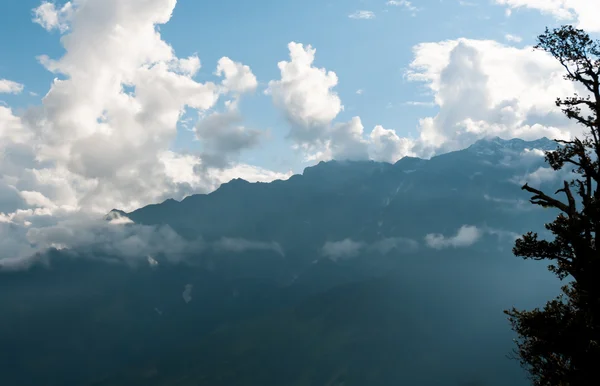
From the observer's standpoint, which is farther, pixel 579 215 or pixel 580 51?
pixel 580 51

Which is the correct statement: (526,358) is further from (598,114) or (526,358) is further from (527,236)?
(598,114)

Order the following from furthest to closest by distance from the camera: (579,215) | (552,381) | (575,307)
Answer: (575,307), (552,381), (579,215)

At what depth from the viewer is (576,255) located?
21.6 m

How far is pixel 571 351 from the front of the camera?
21891mm

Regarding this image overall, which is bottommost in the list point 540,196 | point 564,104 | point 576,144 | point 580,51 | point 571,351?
point 571,351

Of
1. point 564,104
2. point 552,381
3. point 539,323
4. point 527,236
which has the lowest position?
point 552,381

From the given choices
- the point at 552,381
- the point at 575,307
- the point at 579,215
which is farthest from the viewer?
the point at 575,307

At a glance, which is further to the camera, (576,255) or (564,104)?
(564,104)

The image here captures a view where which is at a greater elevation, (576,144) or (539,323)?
(576,144)

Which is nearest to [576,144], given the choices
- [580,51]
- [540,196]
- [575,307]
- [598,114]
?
[598,114]

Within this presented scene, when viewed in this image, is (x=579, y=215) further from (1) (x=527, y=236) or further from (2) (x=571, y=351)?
(2) (x=571, y=351)

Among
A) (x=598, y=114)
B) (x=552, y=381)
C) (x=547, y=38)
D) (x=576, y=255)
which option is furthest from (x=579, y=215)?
(x=547, y=38)

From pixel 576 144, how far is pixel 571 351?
436 inches

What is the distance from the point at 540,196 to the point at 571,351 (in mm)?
8227
